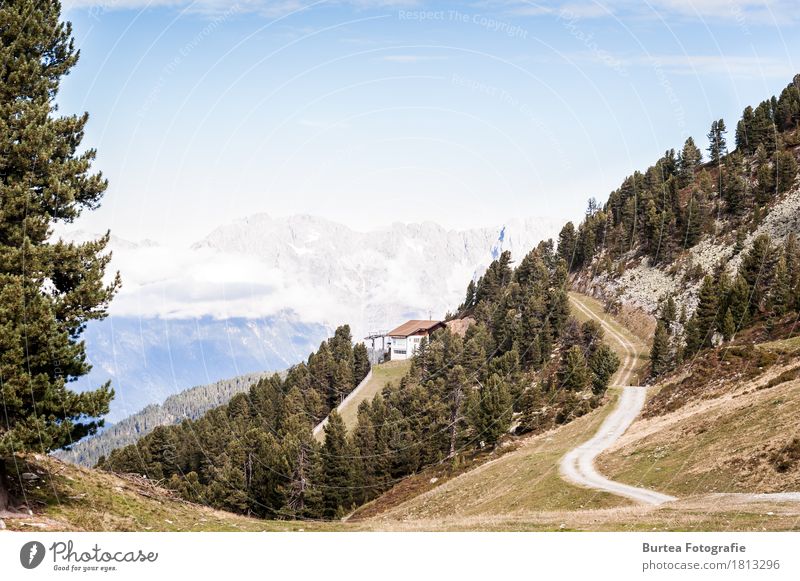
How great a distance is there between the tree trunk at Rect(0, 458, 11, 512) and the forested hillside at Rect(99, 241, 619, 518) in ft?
168

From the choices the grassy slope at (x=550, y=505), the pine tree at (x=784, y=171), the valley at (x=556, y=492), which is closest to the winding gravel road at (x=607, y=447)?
the valley at (x=556, y=492)

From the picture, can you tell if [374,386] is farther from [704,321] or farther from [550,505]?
[550,505]

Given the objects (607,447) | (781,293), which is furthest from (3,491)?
(781,293)

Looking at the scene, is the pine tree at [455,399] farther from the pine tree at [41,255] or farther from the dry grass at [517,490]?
the pine tree at [41,255]

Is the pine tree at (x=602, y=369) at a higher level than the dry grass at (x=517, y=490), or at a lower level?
higher

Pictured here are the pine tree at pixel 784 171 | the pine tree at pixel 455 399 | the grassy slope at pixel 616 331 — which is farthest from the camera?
the pine tree at pixel 784 171

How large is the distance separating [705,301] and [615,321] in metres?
47.7

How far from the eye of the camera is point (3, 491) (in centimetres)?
2662

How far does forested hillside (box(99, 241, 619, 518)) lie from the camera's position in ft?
313

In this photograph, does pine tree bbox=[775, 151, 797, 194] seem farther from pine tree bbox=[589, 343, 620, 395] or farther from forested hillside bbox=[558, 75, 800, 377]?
pine tree bbox=[589, 343, 620, 395]

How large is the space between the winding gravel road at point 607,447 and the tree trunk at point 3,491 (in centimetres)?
3660

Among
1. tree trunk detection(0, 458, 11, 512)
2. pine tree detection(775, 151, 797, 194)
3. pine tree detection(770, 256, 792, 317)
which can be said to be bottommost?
tree trunk detection(0, 458, 11, 512)

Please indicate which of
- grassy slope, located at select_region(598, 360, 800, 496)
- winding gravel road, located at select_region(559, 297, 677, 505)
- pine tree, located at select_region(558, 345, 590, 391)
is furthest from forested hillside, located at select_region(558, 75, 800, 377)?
grassy slope, located at select_region(598, 360, 800, 496)

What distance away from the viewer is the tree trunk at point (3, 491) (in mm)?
26373
